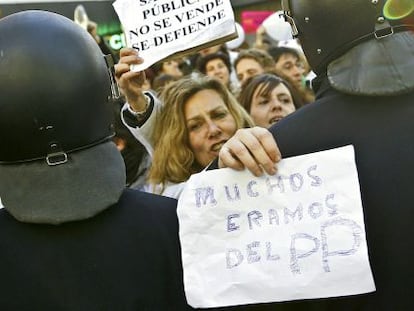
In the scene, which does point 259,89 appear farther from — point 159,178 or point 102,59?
point 102,59

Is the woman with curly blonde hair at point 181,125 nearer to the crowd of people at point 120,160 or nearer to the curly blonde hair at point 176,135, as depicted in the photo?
the curly blonde hair at point 176,135

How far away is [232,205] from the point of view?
5.55 ft

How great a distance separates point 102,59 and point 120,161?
305 millimetres

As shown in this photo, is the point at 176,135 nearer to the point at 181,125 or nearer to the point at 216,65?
the point at 181,125

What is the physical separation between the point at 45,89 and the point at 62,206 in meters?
0.32

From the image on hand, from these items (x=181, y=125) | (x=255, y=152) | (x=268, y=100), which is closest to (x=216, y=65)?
(x=268, y=100)

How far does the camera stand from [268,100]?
14.0 feet

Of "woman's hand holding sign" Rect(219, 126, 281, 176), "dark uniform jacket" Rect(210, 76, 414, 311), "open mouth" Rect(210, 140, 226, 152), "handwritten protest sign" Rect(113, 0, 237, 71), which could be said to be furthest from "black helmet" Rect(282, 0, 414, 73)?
"open mouth" Rect(210, 140, 226, 152)

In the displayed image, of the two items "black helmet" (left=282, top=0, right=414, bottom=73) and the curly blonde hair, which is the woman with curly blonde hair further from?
"black helmet" (left=282, top=0, right=414, bottom=73)

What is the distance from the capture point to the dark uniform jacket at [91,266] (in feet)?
5.68

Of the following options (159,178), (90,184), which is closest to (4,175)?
(90,184)

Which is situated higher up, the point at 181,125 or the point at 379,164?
the point at 379,164

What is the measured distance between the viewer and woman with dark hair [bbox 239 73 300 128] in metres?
4.22

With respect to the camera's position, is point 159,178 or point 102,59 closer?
point 102,59
